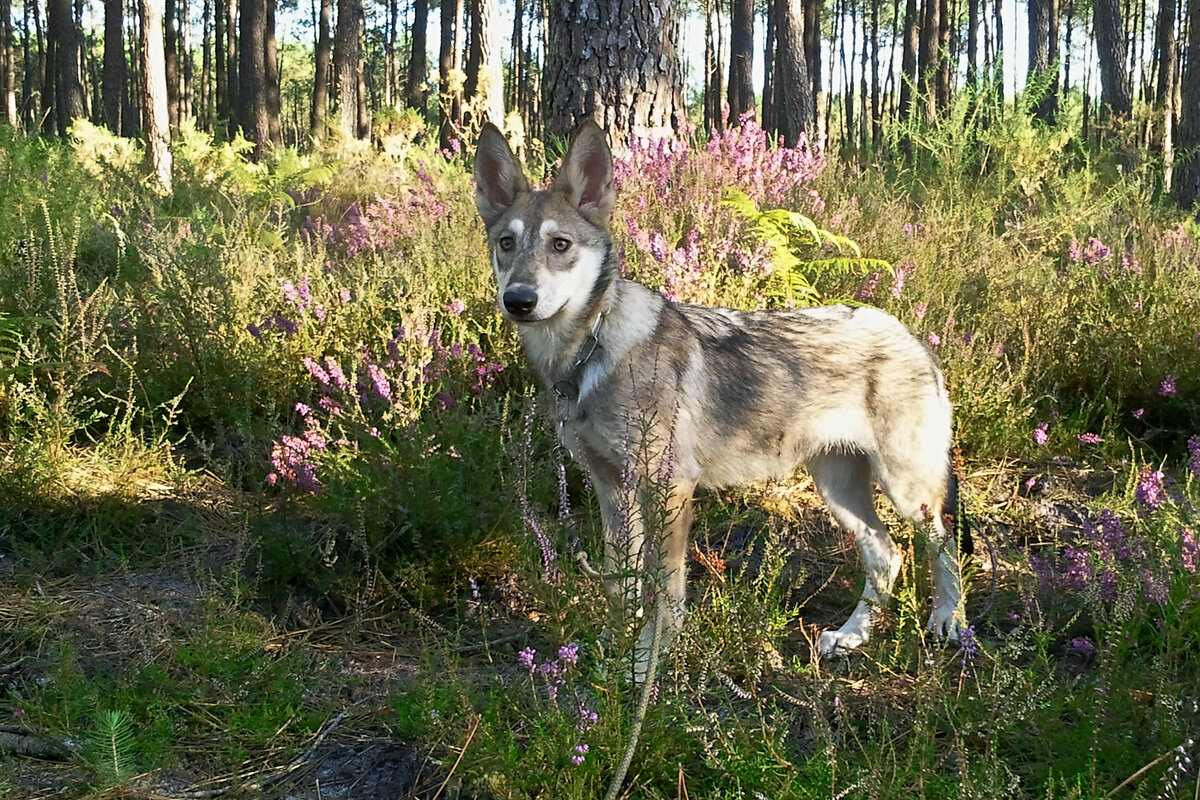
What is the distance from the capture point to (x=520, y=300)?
3186mm

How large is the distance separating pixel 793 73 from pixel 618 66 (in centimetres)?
1015

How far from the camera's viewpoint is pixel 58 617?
3377 millimetres

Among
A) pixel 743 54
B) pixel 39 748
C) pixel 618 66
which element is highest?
pixel 743 54

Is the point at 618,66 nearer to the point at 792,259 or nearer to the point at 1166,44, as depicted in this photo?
the point at 792,259

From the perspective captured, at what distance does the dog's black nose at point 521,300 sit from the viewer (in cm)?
319

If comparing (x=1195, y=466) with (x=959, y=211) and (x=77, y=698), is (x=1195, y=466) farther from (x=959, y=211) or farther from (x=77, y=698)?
(x=77, y=698)

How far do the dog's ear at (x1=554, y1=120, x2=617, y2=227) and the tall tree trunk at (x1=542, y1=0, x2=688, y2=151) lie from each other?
326 cm

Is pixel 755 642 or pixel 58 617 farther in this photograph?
pixel 58 617

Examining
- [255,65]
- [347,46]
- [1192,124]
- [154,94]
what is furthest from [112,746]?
[255,65]

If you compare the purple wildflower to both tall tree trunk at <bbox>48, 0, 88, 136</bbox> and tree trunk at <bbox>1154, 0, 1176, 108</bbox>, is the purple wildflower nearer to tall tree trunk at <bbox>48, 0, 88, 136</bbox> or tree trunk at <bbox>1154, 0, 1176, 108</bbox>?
tree trunk at <bbox>1154, 0, 1176, 108</bbox>

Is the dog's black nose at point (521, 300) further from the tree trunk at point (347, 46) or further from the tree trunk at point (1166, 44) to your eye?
the tree trunk at point (1166, 44)

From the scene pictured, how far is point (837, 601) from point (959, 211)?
3.53 metres

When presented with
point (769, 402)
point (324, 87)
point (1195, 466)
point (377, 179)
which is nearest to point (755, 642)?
point (769, 402)

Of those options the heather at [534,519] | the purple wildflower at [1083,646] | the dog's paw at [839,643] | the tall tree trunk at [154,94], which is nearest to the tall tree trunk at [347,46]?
the tall tree trunk at [154,94]
